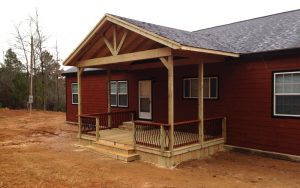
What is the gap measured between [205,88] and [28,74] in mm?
25221

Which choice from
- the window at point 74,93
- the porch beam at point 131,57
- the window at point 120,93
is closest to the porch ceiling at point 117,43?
the porch beam at point 131,57

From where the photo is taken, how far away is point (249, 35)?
1038cm

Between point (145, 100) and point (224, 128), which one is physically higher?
point (145, 100)

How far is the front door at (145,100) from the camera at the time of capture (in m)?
12.4

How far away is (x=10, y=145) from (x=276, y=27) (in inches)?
449

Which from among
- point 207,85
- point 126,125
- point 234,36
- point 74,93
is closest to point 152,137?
point 207,85

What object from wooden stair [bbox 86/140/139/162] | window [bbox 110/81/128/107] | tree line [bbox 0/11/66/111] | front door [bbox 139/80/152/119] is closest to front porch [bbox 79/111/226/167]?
wooden stair [bbox 86/140/139/162]

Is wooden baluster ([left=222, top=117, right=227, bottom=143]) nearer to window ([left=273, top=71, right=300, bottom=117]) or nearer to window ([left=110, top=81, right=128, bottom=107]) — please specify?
window ([left=273, top=71, right=300, bottom=117])

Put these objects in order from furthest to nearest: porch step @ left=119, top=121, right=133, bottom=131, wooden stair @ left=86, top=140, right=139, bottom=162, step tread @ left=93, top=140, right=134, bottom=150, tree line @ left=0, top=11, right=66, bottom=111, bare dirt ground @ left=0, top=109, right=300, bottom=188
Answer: tree line @ left=0, top=11, right=66, bottom=111 < porch step @ left=119, top=121, right=133, bottom=131 < step tread @ left=93, top=140, right=134, bottom=150 < wooden stair @ left=86, top=140, right=139, bottom=162 < bare dirt ground @ left=0, top=109, right=300, bottom=188

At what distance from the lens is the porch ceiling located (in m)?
7.70

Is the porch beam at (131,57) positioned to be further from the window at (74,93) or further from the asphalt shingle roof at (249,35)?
the window at (74,93)

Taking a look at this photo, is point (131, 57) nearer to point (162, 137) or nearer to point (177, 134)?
point (162, 137)

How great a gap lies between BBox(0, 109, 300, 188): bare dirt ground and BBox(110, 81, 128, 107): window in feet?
15.1

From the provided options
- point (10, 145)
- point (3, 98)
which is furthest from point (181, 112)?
point (3, 98)
